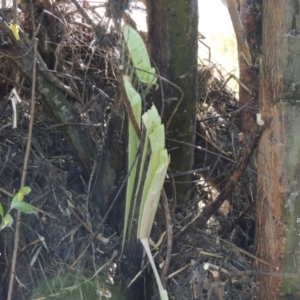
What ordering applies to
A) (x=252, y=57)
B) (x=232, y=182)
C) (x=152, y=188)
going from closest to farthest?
1. (x=152, y=188)
2. (x=232, y=182)
3. (x=252, y=57)

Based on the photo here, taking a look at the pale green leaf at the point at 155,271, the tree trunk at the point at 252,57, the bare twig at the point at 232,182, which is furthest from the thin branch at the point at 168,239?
the tree trunk at the point at 252,57

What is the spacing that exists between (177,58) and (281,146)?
326 millimetres

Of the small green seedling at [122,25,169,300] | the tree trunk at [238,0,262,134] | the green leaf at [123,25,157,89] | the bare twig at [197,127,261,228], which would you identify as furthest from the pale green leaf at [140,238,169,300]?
the tree trunk at [238,0,262,134]

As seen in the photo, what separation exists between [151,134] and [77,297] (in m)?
0.45

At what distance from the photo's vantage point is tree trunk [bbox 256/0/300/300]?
1.10m

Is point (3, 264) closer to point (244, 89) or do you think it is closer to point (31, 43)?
point (31, 43)

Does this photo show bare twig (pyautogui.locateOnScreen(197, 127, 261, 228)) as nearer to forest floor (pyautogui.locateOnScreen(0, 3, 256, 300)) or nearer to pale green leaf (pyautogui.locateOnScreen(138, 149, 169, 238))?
forest floor (pyautogui.locateOnScreen(0, 3, 256, 300))

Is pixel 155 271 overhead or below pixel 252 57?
below

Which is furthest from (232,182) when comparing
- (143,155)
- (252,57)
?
(252,57)

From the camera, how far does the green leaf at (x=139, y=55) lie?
1.09 metres

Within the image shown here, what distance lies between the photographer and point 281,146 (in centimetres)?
110

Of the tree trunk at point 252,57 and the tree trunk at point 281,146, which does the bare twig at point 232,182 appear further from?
the tree trunk at point 252,57

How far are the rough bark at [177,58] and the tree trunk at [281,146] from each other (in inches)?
7.3

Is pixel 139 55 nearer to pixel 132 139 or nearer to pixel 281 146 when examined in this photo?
pixel 132 139
